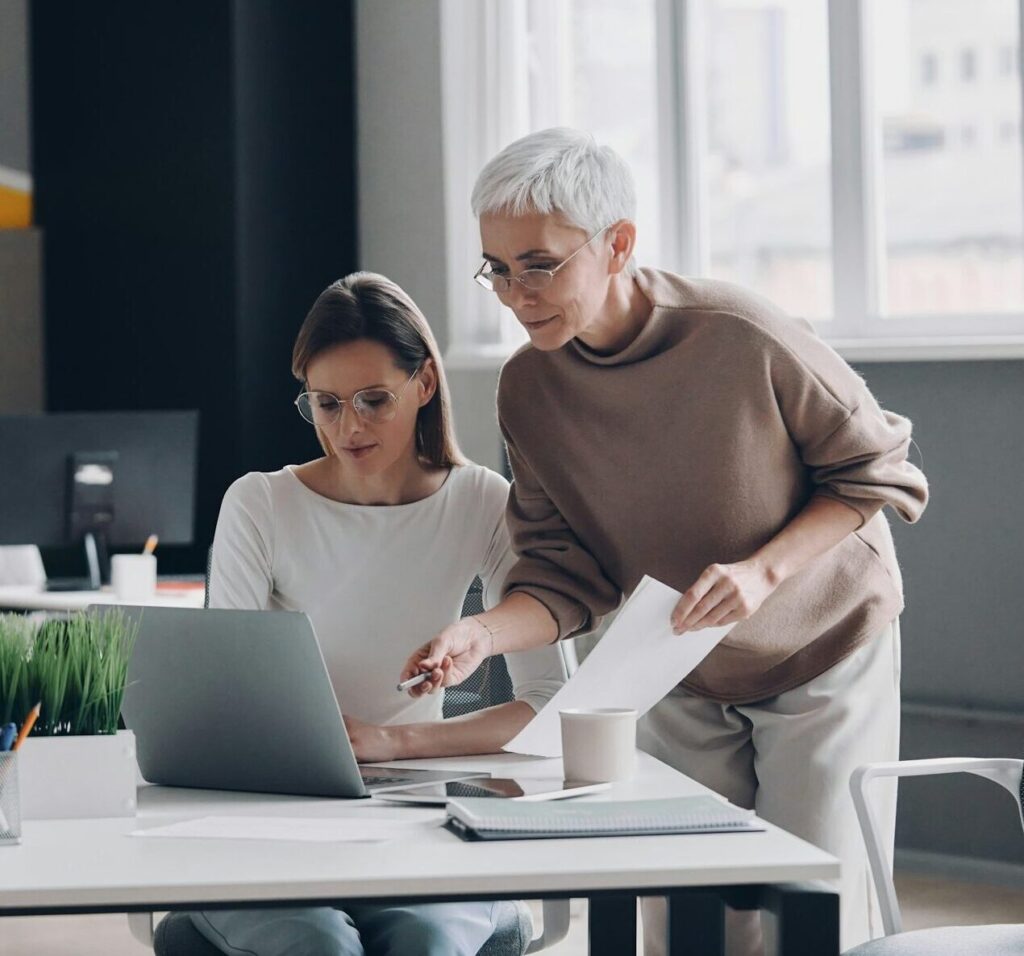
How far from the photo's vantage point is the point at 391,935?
167cm

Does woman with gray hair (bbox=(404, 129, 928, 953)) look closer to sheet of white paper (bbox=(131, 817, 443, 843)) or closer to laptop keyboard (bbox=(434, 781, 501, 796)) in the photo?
laptop keyboard (bbox=(434, 781, 501, 796))

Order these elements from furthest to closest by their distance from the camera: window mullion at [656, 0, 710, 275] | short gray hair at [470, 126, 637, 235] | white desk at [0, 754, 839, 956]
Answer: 1. window mullion at [656, 0, 710, 275]
2. short gray hair at [470, 126, 637, 235]
3. white desk at [0, 754, 839, 956]

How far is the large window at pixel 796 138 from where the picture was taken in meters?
3.98

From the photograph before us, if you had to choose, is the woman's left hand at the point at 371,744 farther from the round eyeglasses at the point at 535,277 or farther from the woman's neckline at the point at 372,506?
the round eyeglasses at the point at 535,277

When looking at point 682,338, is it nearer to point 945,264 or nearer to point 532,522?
point 532,522

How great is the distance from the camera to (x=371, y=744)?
5.90 ft

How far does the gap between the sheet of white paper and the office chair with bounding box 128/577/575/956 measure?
0.19 metres

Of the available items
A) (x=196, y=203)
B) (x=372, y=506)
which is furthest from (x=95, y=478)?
(x=372, y=506)

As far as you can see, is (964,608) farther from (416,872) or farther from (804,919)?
(416,872)

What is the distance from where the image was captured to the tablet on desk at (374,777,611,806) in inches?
61.2

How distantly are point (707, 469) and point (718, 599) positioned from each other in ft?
0.86

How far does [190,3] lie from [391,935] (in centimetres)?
376

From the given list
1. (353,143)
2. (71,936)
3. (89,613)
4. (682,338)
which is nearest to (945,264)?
(353,143)

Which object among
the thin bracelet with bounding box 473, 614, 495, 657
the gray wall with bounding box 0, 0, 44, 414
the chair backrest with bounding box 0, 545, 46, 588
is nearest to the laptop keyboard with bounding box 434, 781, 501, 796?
the thin bracelet with bounding box 473, 614, 495, 657
